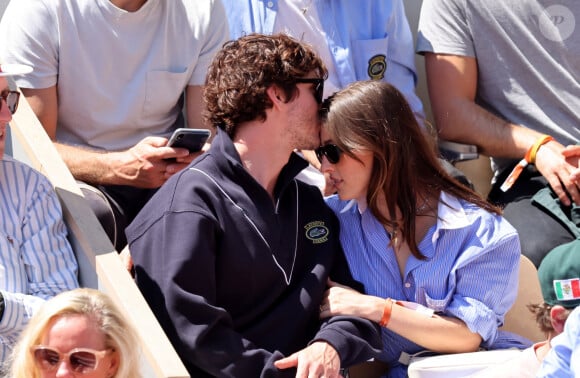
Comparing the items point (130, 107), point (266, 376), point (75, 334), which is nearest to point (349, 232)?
point (266, 376)

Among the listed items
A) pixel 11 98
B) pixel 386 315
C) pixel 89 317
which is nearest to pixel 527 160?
pixel 386 315

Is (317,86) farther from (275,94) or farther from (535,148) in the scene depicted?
(535,148)

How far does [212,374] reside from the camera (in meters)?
2.94

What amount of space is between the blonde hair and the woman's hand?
81 cm

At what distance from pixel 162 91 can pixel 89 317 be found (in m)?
1.55

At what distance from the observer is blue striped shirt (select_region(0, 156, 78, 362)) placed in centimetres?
285

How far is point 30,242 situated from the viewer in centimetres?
293

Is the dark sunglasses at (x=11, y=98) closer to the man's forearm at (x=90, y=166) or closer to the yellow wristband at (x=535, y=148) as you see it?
the man's forearm at (x=90, y=166)

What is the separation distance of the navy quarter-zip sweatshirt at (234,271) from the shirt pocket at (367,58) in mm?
1051

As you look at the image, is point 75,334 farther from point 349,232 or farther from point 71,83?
point 71,83

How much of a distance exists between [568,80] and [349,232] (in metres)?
1.45

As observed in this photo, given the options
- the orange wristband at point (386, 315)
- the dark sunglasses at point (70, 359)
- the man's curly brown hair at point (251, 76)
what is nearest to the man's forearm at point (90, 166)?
the man's curly brown hair at point (251, 76)

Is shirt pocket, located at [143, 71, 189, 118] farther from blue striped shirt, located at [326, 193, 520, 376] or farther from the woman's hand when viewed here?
the woman's hand

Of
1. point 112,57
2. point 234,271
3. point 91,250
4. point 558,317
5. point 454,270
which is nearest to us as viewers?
point 558,317
